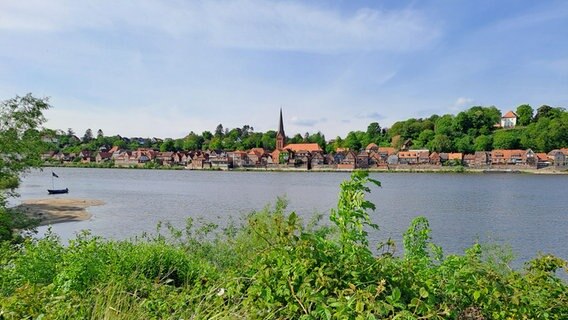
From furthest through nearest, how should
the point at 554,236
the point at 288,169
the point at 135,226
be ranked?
the point at 288,169, the point at 135,226, the point at 554,236

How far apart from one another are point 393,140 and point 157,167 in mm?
93452

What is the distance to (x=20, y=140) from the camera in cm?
1570

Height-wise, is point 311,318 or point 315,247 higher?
point 315,247

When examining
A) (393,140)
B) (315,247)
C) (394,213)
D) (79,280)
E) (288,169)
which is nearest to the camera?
(315,247)

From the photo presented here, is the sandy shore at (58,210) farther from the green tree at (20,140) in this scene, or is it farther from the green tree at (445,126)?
the green tree at (445,126)

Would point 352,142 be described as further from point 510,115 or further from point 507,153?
point 510,115

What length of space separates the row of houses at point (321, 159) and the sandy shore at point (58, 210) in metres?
87.9

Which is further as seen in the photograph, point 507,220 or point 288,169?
point 288,169

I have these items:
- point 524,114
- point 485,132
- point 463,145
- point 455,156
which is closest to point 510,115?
point 524,114

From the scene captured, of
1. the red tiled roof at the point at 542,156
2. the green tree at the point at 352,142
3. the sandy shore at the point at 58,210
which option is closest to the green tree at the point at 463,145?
the red tiled roof at the point at 542,156

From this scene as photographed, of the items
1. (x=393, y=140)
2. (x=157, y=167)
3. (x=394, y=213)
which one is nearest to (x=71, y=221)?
(x=394, y=213)

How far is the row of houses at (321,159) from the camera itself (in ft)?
428

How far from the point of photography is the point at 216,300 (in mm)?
3248

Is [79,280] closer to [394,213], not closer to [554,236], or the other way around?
[554,236]
